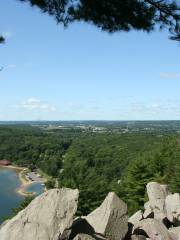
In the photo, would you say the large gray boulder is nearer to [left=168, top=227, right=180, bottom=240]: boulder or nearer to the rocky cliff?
the rocky cliff

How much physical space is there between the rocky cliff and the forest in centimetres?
1467

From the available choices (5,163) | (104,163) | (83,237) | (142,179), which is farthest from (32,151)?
(83,237)

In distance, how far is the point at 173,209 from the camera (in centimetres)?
1449

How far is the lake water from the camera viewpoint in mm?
55750

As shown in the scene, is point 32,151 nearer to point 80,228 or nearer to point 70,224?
point 80,228

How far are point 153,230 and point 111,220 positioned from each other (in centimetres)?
121

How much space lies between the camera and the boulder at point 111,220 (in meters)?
11.3

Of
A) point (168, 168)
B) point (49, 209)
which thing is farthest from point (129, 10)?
point (168, 168)

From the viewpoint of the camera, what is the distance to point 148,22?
926 cm

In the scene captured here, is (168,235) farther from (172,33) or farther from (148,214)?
(172,33)

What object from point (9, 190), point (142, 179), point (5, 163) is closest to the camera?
point (142, 179)

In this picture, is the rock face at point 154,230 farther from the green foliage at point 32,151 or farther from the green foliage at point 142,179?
the green foliage at point 32,151

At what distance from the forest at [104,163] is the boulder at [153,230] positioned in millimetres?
14638

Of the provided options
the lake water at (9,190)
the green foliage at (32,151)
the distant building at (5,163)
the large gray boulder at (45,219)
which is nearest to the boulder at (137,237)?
the large gray boulder at (45,219)
